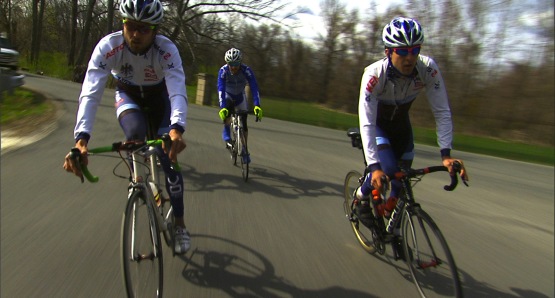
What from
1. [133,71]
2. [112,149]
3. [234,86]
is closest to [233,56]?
[234,86]

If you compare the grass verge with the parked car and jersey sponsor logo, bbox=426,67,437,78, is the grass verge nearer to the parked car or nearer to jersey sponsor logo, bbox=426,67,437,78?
the parked car

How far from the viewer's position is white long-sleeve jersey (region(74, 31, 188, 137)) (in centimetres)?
323

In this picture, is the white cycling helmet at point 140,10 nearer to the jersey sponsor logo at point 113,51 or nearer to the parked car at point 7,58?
the jersey sponsor logo at point 113,51

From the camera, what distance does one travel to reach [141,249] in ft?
9.46

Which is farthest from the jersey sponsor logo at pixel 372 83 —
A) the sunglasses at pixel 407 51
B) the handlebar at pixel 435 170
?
the handlebar at pixel 435 170

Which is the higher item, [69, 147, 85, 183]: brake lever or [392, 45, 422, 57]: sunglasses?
[392, 45, 422, 57]: sunglasses

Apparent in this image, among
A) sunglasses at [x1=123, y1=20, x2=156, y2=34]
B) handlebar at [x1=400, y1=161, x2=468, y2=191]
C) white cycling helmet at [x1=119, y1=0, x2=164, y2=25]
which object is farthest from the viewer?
sunglasses at [x1=123, y1=20, x2=156, y2=34]

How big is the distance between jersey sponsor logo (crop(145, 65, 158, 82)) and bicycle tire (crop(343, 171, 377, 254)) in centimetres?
229

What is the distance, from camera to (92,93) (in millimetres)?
3227


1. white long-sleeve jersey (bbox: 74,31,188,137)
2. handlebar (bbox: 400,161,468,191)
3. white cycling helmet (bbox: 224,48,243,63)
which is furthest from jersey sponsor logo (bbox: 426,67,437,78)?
white cycling helmet (bbox: 224,48,243,63)

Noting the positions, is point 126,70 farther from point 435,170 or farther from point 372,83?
point 435,170

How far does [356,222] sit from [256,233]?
105cm

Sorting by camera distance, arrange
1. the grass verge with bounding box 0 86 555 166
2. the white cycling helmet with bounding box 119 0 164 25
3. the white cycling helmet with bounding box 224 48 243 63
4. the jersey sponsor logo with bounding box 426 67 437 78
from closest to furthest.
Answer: the white cycling helmet with bounding box 119 0 164 25 < the jersey sponsor logo with bounding box 426 67 437 78 < the white cycling helmet with bounding box 224 48 243 63 < the grass verge with bounding box 0 86 555 166

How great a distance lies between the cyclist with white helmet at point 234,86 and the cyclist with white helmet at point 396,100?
3480mm
